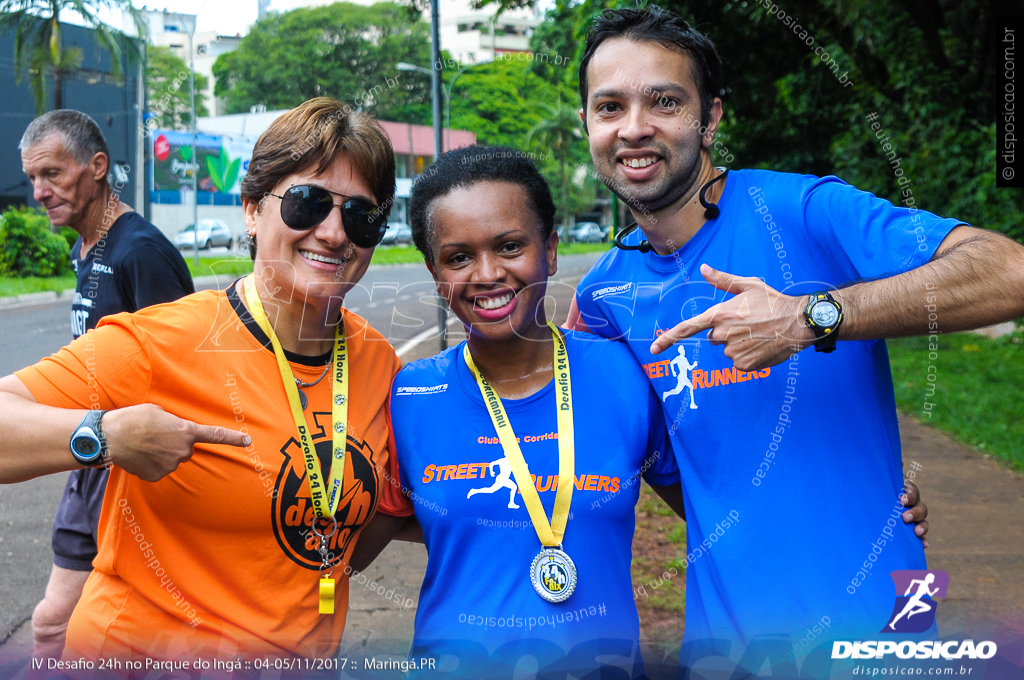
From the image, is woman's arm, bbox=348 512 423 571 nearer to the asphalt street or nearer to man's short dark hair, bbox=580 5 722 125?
the asphalt street

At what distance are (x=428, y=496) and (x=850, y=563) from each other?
1063mm

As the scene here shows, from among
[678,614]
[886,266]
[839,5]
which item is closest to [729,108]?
[839,5]

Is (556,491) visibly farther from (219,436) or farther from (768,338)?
(219,436)

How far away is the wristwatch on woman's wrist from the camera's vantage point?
1.59 meters

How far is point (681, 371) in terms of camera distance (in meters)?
2.06

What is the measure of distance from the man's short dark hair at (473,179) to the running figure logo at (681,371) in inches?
18.7

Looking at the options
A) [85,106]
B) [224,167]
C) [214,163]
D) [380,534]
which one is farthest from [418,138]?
[380,534]

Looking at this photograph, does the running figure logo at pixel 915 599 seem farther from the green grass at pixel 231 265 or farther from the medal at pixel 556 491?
the green grass at pixel 231 265

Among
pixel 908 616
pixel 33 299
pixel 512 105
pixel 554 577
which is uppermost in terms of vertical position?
pixel 512 105

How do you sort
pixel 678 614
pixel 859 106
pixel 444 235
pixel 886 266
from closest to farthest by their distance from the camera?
1. pixel 886 266
2. pixel 444 235
3. pixel 678 614
4. pixel 859 106

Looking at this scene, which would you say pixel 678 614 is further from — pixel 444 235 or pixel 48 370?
pixel 48 370

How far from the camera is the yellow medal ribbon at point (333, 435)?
1905mm

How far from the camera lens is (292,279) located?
6.68ft

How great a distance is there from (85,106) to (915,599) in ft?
112
